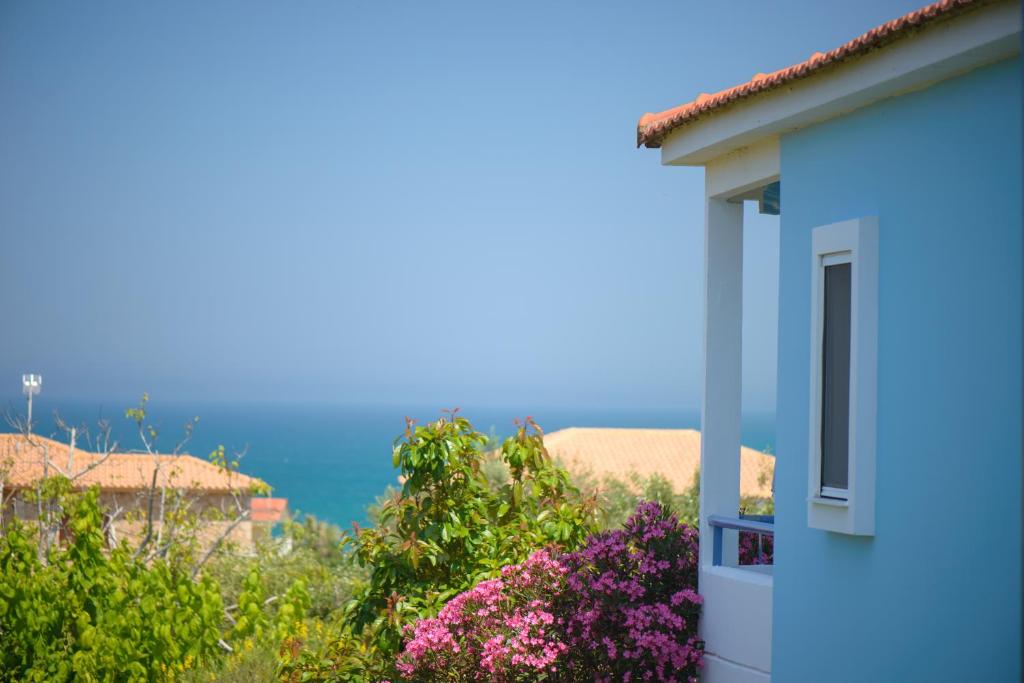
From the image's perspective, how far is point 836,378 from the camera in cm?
670

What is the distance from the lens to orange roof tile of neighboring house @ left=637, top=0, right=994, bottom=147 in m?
5.65

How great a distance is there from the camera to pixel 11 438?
14781mm

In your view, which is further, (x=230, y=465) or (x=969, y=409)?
(x=230, y=465)

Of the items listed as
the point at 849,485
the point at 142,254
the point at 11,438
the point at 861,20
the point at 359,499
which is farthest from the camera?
the point at 142,254

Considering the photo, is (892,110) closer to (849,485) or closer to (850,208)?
(850,208)

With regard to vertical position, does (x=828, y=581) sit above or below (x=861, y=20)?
below

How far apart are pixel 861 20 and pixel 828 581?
77938 millimetres

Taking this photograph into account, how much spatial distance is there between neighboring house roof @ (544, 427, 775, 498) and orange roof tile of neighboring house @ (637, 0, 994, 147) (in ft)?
44.7

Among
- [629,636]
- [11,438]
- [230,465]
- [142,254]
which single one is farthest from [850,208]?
[142,254]

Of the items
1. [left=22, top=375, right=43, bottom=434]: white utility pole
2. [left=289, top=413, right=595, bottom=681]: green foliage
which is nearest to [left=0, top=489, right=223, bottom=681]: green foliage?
[left=289, top=413, right=595, bottom=681]: green foliage

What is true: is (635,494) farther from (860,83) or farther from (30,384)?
(860,83)

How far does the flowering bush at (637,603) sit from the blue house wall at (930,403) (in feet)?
3.64

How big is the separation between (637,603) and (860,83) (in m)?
3.96

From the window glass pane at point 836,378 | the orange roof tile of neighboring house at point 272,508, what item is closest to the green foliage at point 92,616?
the orange roof tile of neighboring house at point 272,508
